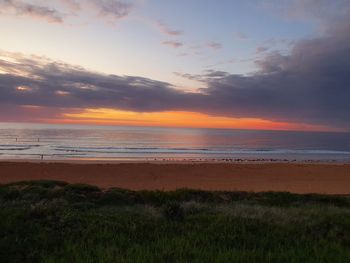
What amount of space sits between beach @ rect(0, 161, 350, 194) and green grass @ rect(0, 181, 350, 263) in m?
10.4

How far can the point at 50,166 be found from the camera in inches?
1035

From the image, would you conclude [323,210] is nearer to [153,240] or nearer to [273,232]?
[273,232]

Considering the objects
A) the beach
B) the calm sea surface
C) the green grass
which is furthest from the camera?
the calm sea surface

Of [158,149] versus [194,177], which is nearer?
[194,177]

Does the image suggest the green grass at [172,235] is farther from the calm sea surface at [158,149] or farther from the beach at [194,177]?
the calm sea surface at [158,149]

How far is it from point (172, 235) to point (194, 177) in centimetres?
1740

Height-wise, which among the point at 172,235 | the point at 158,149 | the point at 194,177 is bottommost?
the point at 194,177

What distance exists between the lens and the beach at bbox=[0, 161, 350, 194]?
18531mm

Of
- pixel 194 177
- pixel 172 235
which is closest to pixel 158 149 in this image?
pixel 194 177

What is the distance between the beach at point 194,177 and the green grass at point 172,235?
10438mm

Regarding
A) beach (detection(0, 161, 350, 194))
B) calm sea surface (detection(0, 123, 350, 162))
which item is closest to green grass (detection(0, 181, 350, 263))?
beach (detection(0, 161, 350, 194))

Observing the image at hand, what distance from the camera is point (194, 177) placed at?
887 inches

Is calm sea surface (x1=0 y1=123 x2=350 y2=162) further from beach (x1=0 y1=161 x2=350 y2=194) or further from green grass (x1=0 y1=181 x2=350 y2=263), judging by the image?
green grass (x1=0 y1=181 x2=350 y2=263)

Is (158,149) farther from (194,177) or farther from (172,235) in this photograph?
(172,235)
